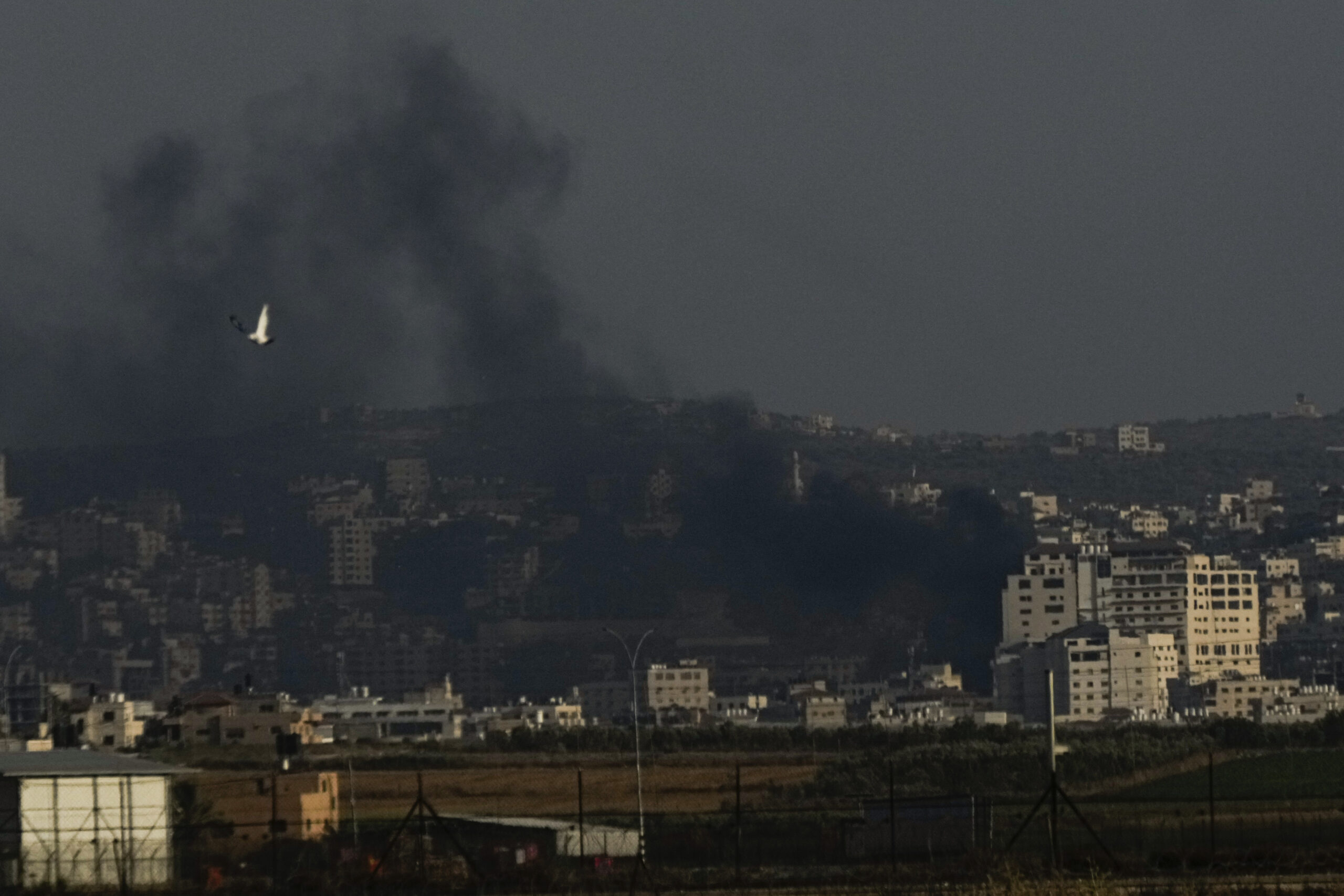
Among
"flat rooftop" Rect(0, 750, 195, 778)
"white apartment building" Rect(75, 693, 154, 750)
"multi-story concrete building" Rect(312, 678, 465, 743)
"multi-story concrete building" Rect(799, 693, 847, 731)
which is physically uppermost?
"flat rooftop" Rect(0, 750, 195, 778)

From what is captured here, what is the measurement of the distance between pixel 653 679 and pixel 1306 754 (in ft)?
389

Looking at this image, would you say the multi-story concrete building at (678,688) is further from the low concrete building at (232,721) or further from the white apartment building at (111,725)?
the low concrete building at (232,721)

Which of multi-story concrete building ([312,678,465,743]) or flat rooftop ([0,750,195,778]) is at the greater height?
flat rooftop ([0,750,195,778])

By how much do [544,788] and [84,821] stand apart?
92.6 feet

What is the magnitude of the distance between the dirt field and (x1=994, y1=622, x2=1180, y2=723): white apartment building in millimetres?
87977

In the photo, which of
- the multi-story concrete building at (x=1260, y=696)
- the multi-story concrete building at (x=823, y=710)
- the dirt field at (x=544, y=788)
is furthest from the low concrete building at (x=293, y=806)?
the multi-story concrete building at (x=823, y=710)

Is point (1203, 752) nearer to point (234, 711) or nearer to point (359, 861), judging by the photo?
point (234, 711)

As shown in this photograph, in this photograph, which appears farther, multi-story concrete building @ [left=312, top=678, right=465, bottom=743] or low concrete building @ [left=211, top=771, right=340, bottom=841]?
multi-story concrete building @ [left=312, top=678, right=465, bottom=743]

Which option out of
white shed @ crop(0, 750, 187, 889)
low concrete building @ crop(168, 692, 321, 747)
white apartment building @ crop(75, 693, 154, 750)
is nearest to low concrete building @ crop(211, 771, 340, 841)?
white shed @ crop(0, 750, 187, 889)

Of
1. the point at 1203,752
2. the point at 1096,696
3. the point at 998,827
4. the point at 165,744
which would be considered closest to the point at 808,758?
the point at 1203,752

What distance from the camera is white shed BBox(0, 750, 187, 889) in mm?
34688

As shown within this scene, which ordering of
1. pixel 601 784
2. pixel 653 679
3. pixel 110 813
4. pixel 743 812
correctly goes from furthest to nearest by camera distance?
pixel 653 679 < pixel 601 784 < pixel 743 812 < pixel 110 813

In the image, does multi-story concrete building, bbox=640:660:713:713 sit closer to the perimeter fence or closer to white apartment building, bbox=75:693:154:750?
white apartment building, bbox=75:693:154:750

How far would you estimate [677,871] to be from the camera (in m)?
35.1
